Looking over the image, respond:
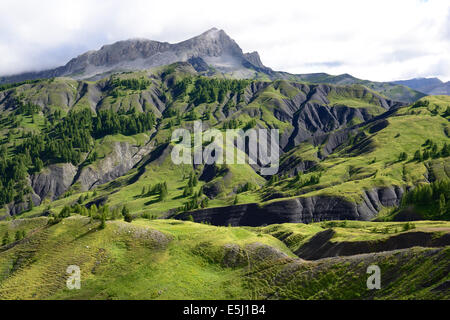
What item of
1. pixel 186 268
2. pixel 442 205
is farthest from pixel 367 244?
pixel 442 205

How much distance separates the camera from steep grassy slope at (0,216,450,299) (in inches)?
2768

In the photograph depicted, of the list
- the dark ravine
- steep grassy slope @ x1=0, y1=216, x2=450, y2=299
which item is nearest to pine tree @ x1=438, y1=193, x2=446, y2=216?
the dark ravine

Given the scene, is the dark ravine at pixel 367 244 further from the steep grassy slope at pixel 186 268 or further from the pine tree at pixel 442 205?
the pine tree at pixel 442 205

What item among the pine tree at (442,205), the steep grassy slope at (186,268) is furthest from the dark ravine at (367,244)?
the pine tree at (442,205)

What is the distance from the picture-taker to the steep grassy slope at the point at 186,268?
7031cm

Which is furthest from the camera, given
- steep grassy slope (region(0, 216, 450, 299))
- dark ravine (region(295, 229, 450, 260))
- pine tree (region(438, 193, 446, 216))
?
pine tree (region(438, 193, 446, 216))

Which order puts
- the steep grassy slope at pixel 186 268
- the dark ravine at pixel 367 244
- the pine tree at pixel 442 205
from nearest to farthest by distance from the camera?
the steep grassy slope at pixel 186 268, the dark ravine at pixel 367 244, the pine tree at pixel 442 205

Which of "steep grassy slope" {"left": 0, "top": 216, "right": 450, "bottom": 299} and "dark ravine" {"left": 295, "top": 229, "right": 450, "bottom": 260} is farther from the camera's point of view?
"dark ravine" {"left": 295, "top": 229, "right": 450, "bottom": 260}

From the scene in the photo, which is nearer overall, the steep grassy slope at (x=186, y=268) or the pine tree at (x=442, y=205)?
the steep grassy slope at (x=186, y=268)

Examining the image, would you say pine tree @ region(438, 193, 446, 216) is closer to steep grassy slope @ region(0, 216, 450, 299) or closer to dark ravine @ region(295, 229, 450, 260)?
dark ravine @ region(295, 229, 450, 260)

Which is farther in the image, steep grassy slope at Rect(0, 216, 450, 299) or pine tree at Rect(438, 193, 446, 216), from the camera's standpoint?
pine tree at Rect(438, 193, 446, 216)

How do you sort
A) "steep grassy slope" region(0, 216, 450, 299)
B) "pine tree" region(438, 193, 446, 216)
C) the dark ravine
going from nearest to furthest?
"steep grassy slope" region(0, 216, 450, 299), the dark ravine, "pine tree" region(438, 193, 446, 216)

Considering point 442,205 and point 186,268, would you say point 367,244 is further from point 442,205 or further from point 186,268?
point 442,205

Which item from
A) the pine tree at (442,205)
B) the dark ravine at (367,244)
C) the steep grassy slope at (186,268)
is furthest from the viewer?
the pine tree at (442,205)
